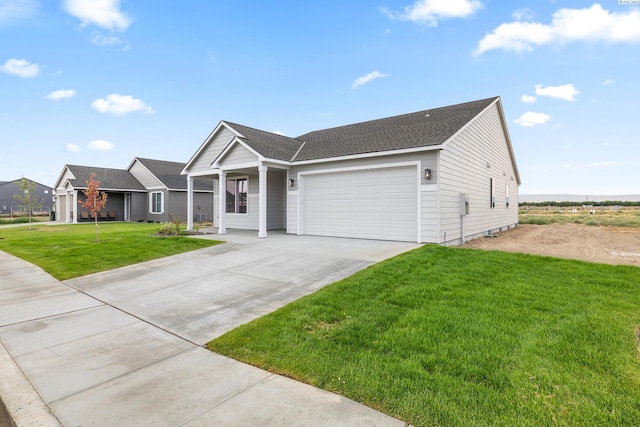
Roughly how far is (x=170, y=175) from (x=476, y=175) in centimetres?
2390

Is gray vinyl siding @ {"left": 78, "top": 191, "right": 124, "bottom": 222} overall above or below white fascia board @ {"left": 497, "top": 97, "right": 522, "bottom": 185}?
below

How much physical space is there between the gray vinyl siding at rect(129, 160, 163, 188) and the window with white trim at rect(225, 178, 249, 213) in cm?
1205

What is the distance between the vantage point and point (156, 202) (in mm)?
26031

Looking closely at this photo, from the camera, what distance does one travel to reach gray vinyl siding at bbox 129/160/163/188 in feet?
84.8

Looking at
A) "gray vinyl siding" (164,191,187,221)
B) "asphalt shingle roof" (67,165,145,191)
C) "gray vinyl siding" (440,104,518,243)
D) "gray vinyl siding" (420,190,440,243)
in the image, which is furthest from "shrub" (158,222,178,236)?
"asphalt shingle roof" (67,165,145,191)

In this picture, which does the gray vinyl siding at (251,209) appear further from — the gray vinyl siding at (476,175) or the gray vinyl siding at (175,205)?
the gray vinyl siding at (175,205)

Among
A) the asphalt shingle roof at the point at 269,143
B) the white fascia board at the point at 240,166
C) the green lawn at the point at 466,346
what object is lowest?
the green lawn at the point at 466,346

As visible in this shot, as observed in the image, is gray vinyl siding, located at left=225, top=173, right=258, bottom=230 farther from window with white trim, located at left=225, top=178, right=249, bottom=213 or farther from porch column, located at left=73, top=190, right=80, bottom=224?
porch column, located at left=73, top=190, right=80, bottom=224

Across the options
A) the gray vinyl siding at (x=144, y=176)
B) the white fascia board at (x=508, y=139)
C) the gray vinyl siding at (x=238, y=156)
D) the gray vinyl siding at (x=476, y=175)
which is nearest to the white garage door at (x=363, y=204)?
the gray vinyl siding at (x=476, y=175)

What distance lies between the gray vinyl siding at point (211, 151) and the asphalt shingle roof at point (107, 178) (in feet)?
44.8

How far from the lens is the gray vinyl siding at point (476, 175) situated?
9989 mm

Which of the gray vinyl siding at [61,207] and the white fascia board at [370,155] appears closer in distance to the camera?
the white fascia board at [370,155]

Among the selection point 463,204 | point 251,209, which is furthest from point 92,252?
point 463,204

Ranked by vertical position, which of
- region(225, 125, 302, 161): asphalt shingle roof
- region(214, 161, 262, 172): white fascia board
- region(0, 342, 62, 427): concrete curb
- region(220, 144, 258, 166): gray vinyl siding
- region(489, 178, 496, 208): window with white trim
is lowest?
region(0, 342, 62, 427): concrete curb
